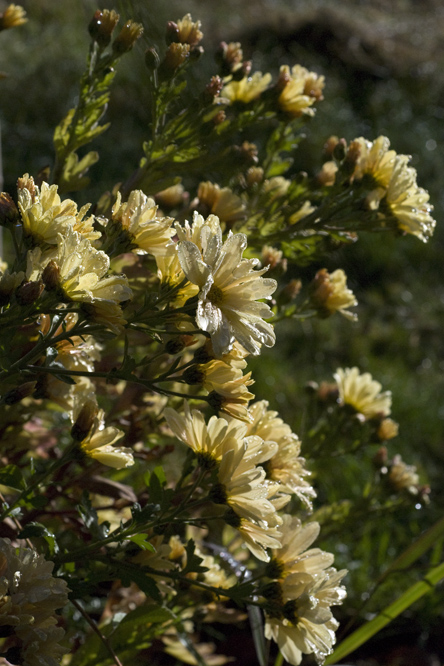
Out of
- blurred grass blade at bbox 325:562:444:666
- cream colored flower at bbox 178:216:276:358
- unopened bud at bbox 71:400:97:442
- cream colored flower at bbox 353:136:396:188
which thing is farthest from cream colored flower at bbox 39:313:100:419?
blurred grass blade at bbox 325:562:444:666

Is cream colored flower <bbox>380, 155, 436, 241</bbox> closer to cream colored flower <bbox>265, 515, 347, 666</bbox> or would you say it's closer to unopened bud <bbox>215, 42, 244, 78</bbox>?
unopened bud <bbox>215, 42, 244, 78</bbox>

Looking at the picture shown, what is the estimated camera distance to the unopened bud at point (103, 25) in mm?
898

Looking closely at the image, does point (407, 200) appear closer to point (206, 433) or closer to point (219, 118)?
point (219, 118)

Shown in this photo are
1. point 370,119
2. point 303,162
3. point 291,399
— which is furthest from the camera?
point 370,119

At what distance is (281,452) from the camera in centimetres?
83

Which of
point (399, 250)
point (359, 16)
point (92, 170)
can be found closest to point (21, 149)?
point (92, 170)

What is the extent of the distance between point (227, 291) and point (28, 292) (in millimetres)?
165

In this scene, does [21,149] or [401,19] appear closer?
[21,149]

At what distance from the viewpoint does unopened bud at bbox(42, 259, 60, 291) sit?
623 millimetres

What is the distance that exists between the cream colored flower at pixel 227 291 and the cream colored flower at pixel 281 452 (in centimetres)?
19

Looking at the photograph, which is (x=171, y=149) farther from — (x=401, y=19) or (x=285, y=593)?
(x=401, y=19)

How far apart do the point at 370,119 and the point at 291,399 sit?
228 centimetres

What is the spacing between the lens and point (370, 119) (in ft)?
12.8

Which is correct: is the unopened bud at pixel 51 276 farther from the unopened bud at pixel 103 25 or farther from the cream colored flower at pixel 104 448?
the unopened bud at pixel 103 25
